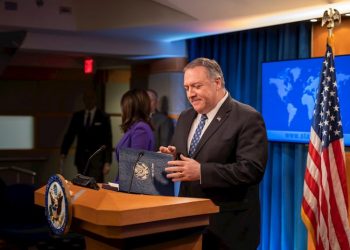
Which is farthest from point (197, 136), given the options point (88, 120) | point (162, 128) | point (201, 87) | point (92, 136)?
point (88, 120)

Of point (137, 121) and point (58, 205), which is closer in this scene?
point (58, 205)

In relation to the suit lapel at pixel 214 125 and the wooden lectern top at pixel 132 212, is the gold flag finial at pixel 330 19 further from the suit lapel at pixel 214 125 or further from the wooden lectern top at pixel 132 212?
the wooden lectern top at pixel 132 212

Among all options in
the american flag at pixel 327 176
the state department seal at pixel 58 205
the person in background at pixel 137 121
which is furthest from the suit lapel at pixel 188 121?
the american flag at pixel 327 176

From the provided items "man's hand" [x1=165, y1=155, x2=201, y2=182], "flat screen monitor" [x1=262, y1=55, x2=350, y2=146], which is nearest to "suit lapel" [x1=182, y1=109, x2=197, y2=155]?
"man's hand" [x1=165, y1=155, x2=201, y2=182]

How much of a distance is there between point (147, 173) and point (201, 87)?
0.51 m

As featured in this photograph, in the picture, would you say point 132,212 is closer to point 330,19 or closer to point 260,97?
point 330,19

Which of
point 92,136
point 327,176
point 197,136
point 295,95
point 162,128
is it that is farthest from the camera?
point 92,136

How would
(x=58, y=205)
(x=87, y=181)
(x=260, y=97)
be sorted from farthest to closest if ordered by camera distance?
1. (x=260, y=97)
2. (x=87, y=181)
3. (x=58, y=205)

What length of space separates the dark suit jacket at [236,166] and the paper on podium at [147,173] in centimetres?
25

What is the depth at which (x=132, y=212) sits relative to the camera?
1.47 meters

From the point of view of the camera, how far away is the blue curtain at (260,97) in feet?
12.8

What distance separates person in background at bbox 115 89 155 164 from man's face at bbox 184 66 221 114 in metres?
0.92

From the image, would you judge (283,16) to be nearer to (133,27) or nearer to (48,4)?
(133,27)

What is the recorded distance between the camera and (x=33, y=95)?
660 cm
